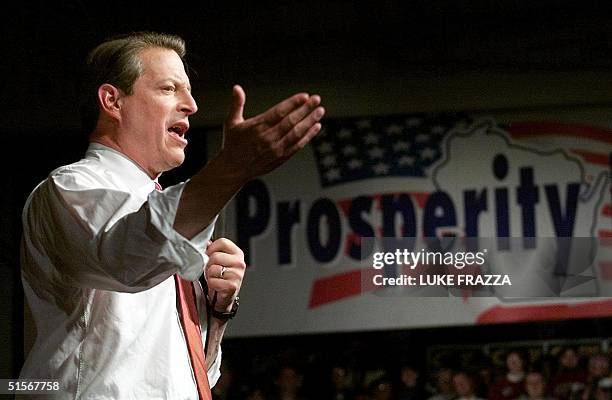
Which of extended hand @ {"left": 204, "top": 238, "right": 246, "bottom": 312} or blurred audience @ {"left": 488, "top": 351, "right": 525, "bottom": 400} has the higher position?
extended hand @ {"left": 204, "top": 238, "right": 246, "bottom": 312}

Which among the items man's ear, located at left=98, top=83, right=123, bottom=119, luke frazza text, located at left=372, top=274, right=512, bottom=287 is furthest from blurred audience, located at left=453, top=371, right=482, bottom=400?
man's ear, located at left=98, top=83, right=123, bottom=119

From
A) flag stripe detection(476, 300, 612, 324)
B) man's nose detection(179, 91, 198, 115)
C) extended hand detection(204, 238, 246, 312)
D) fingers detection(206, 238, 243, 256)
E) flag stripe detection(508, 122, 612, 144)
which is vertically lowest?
flag stripe detection(476, 300, 612, 324)

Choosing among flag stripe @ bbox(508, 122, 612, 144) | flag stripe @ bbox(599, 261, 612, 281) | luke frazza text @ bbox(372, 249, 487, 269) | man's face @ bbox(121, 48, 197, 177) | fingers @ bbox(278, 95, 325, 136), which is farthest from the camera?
flag stripe @ bbox(508, 122, 612, 144)

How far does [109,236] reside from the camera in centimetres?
89

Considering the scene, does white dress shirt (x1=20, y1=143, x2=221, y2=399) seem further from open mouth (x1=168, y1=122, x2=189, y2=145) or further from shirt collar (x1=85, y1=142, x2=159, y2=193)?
open mouth (x1=168, y1=122, x2=189, y2=145)

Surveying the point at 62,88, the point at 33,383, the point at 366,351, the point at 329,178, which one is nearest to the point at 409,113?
the point at 329,178

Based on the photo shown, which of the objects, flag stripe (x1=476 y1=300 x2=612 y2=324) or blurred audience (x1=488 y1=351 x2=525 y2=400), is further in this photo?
blurred audience (x1=488 y1=351 x2=525 y2=400)

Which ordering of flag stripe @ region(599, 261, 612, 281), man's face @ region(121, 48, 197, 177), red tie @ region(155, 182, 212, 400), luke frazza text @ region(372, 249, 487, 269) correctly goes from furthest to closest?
flag stripe @ region(599, 261, 612, 281), luke frazza text @ region(372, 249, 487, 269), man's face @ region(121, 48, 197, 177), red tie @ region(155, 182, 212, 400)

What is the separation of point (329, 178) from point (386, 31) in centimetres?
62

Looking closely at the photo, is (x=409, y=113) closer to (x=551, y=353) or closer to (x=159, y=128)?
(x=551, y=353)

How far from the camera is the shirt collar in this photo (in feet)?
3.65

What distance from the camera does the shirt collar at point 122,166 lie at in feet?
3.65

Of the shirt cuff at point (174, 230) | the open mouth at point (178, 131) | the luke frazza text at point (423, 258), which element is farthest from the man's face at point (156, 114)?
the luke frazza text at point (423, 258)

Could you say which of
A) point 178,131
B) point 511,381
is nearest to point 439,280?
point 511,381
